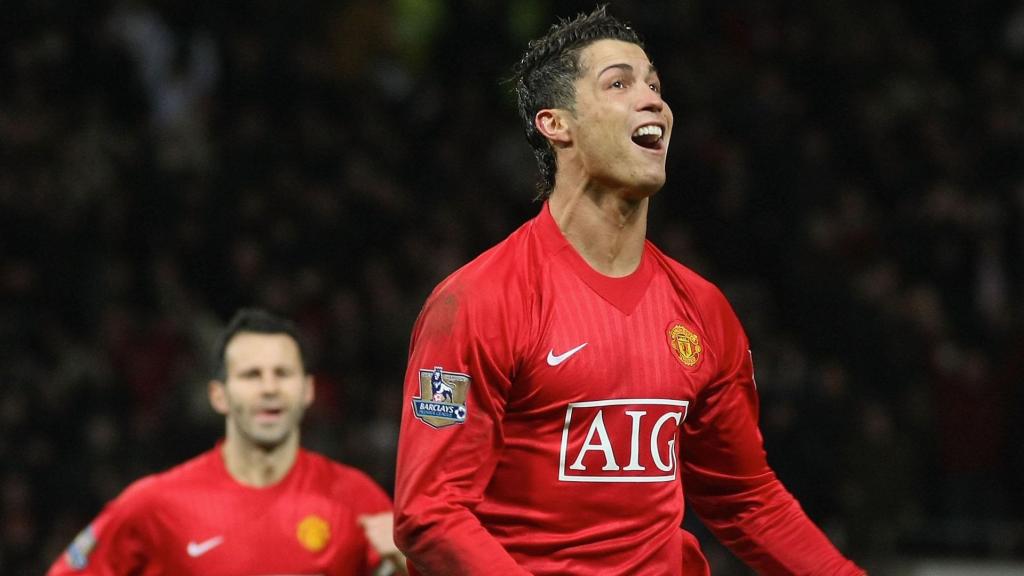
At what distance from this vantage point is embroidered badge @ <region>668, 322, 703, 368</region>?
349cm

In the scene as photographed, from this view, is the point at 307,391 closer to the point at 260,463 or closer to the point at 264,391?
the point at 264,391

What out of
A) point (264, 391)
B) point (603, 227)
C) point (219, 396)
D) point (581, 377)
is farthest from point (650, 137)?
point (219, 396)

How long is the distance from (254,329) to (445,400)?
8.38 ft

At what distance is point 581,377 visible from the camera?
130 inches

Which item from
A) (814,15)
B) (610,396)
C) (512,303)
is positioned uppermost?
(814,15)

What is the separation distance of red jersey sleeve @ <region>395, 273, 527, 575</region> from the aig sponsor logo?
162 mm

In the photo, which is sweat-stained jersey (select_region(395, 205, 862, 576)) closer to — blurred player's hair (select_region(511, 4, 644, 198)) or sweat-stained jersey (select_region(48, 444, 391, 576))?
blurred player's hair (select_region(511, 4, 644, 198))

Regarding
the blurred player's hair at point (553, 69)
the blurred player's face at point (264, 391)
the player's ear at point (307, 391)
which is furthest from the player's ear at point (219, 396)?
the blurred player's hair at point (553, 69)

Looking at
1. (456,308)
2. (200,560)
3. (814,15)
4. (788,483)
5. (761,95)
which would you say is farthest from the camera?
(814,15)

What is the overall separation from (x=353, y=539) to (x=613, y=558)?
2063mm

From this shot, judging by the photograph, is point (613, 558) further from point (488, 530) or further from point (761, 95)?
point (761, 95)

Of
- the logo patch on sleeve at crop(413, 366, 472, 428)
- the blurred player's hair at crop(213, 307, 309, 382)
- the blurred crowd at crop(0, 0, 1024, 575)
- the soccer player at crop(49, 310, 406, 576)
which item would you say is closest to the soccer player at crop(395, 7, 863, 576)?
the logo patch on sleeve at crop(413, 366, 472, 428)

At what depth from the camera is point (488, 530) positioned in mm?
3338

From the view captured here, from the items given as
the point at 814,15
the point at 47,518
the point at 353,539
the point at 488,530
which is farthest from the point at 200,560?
the point at 814,15
